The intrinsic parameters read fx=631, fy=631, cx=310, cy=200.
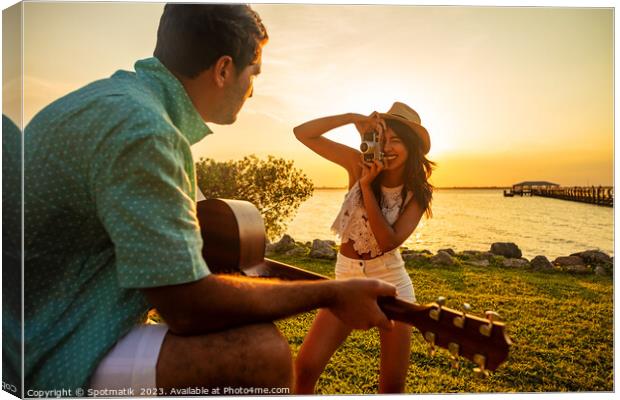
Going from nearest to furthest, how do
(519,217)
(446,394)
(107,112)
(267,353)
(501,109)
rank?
1. (107,112)
2. (267,353)
3. (446,394)
4. (501,109)
5. (519,217)

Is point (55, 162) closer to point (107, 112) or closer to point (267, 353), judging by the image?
point (107, 112)

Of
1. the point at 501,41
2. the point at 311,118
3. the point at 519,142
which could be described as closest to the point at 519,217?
the point at 519,142

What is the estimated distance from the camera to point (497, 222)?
13.6ft

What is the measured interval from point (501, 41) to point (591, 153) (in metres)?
0.83

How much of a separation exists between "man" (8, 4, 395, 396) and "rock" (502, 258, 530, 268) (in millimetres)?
2291

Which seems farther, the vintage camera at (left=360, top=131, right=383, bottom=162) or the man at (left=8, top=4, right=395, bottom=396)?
the vintage camera at (left=360, top=131, right=383, bottom=162)

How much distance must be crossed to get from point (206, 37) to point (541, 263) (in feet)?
9.37

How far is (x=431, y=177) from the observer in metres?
3.76

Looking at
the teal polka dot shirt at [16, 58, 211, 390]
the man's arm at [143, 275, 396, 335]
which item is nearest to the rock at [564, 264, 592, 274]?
the man's arm at [143, 275, 396, 335]

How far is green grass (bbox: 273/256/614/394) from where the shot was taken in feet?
11.8

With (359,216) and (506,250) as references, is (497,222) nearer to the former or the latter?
(506,250)

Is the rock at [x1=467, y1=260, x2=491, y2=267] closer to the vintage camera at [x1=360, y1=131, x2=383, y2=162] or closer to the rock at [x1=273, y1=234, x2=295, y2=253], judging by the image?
the rock at [x1=273, y1=234, x2=295, y2=253]

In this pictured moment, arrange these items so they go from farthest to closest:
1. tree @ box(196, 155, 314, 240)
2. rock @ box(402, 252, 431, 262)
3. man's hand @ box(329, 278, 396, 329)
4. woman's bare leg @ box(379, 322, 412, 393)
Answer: rock @ box(402, 252, 431, 262), tree @ box(196, 155, 314, 240), woman's bare leg @ box(379, 322, 412, 393), man's hand @ box(329, 278, 396, 329)

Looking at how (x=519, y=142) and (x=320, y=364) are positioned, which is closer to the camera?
(x=320, y=364)
